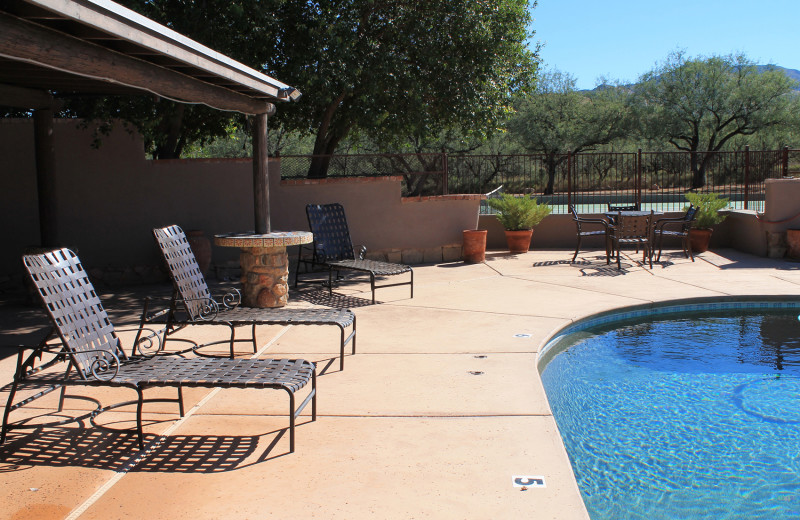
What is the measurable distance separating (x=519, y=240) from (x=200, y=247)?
5.78 m

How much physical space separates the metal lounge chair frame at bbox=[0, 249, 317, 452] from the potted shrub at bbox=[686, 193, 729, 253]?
399 inches

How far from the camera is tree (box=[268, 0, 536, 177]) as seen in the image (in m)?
10.5

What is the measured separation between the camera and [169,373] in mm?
3996

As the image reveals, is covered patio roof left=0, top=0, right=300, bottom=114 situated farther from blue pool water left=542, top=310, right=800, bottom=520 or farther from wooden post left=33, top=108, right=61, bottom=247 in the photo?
blue pool water left=542, top=310, right=800, bottom=520

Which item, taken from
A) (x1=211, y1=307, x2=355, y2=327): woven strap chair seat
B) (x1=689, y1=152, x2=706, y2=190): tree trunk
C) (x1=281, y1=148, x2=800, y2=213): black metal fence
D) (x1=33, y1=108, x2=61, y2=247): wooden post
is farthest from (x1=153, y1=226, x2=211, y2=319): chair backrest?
(x1=689, y1=152, x2=706, y2=190): tree trunk

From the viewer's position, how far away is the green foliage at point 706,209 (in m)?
12.5

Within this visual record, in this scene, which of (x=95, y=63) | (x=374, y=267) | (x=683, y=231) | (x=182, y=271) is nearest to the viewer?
(x=95, y=63)

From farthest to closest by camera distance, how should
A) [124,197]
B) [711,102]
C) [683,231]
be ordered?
[711,102], [683,231], [124,197]

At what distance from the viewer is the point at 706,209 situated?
12492mm

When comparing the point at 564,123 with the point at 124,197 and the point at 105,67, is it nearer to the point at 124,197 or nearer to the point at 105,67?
the point at 124,197

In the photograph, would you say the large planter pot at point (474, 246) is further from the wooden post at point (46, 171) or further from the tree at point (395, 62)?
the wooden post at point (46, 171)

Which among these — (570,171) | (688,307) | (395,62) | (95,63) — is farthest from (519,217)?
(95,63)

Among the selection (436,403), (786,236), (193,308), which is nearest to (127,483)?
(436,403)

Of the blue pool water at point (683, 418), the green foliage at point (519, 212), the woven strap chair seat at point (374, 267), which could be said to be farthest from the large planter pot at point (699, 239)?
the woven strap chair seat at point (374, 267)
